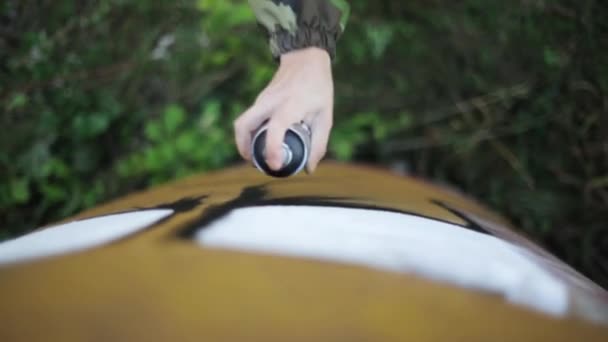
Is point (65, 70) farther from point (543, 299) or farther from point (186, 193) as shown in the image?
point (543, 299)

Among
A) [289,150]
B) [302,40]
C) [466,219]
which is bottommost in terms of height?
[466,219]

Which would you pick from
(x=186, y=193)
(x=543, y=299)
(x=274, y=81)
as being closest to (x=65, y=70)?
(x=186, y=193)

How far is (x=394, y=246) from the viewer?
26.5 inches

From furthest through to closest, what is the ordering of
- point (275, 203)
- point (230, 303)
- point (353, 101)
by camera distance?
point (353, 101)
point (275, 203)
point (230, 303)

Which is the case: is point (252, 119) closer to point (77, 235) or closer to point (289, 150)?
point (289, 150)

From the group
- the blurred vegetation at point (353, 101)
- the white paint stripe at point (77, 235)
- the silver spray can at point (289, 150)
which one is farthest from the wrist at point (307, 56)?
the blurred vegetation at point (353, 101)

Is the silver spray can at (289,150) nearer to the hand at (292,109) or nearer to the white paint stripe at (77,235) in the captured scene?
the hand at (292,109)

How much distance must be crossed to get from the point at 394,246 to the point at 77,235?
33 centimetres

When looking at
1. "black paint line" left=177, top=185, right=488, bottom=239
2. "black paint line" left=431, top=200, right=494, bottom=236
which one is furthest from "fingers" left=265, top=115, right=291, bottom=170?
"black paint line" left=431, top=200, right=494, bottom=236

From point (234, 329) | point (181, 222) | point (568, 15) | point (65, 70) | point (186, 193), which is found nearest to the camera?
point (234, 329)

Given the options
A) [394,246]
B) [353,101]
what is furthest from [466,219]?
[353,101]

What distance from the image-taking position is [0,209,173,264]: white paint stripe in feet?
2.20

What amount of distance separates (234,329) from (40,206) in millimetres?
1201

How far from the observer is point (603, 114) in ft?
4.26
